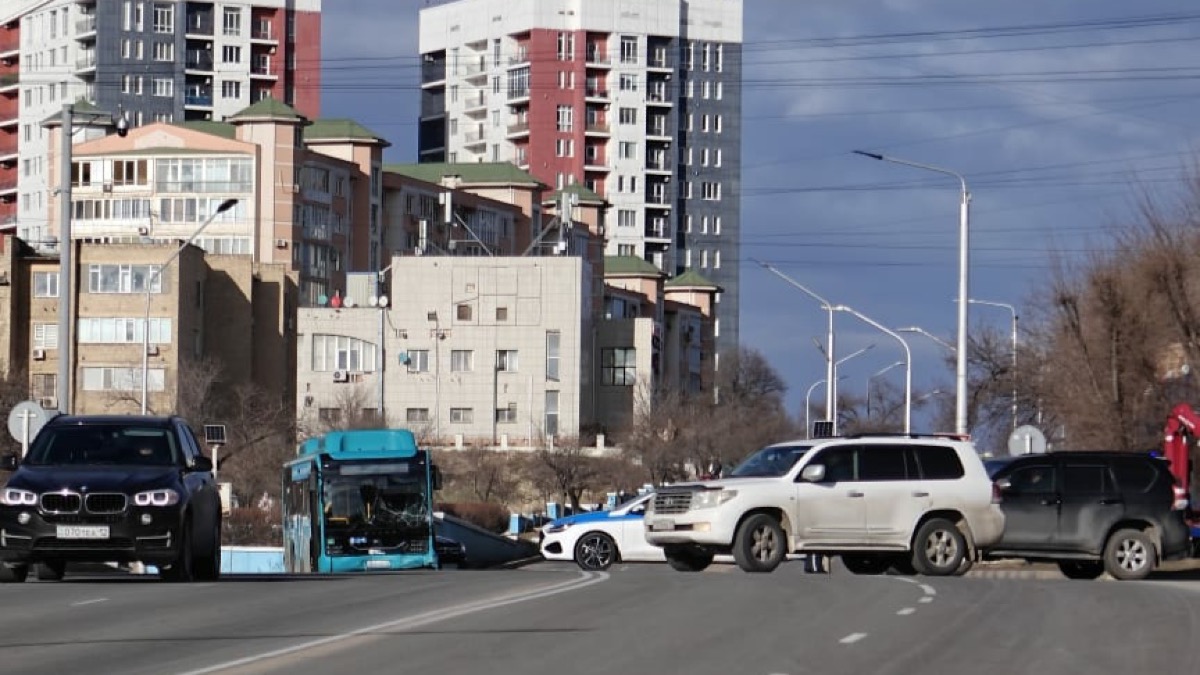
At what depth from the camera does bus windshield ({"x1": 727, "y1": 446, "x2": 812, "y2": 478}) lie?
30.3 meters

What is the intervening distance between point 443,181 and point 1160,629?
135630 mm

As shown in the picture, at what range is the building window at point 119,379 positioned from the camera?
108m

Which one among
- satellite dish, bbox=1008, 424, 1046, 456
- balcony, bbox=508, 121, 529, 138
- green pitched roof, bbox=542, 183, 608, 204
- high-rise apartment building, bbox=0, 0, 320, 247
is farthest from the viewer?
balcony, bbox=508, 121, 529, 138

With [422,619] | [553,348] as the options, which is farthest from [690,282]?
[422,619]

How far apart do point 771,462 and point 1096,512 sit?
5394 millimetres

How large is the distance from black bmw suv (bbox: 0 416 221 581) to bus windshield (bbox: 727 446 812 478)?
8.00m

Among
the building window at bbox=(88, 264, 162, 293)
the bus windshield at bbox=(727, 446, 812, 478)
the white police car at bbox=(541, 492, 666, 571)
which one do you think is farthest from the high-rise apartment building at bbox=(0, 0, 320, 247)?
the bus windshield at bbox=(727, 446, 812, 478)

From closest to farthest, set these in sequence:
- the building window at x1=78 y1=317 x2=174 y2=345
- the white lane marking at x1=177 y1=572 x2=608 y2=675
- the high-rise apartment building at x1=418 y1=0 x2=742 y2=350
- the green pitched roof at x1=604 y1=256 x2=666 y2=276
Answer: the white lane marking at x1=177 y1=572 x2=608 y2=675, the building window at x1=78 y1=317 x2=174 y2=345, the green pitched roof at x1=604 y1=256 x2=666 y2=276, the high-rise apartment building at x1=418 y1=0 x2=742 y2=350

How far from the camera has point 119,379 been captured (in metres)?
109

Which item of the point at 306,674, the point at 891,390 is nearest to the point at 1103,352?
the point at 306,674

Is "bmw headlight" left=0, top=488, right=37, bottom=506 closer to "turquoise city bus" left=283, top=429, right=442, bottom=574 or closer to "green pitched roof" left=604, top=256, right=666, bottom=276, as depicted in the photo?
"turquoise city bus" left=283, top=429, right=442, bottom=574

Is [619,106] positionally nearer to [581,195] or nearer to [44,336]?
[581,195]

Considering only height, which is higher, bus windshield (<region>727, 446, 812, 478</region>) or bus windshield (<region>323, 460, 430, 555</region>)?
bus windshield (<region>727, 446, 812, 478</region>)

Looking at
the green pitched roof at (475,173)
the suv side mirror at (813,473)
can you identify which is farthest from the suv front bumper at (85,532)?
the green pitched roof at (475,173)
